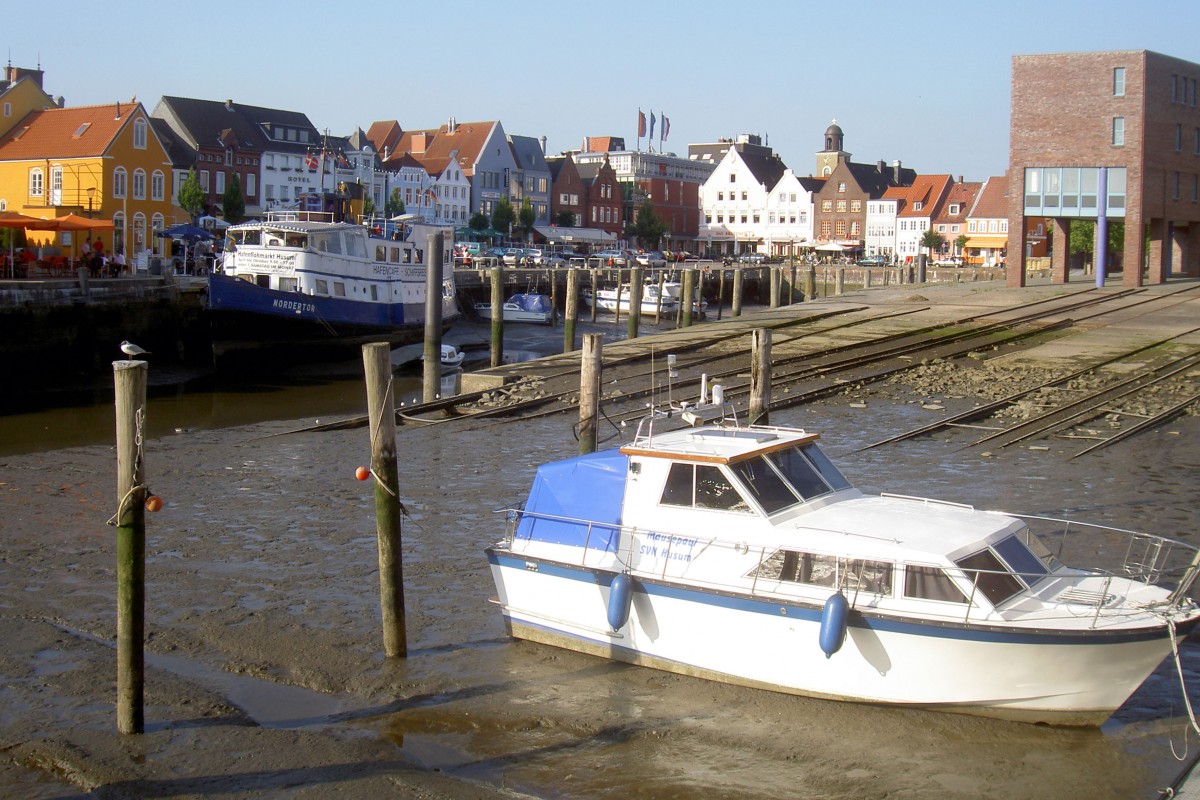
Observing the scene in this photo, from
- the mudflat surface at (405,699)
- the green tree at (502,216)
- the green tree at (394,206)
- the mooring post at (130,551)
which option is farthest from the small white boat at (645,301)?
the mooring post at (130,551)

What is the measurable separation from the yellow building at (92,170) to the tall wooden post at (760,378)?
4117cm

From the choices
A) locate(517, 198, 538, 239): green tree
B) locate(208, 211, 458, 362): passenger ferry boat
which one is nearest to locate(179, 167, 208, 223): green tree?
locate(208, 211, 458, 362): passenger ferry boat

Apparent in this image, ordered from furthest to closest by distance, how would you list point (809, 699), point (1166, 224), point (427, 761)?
1. point (1166, 224)
2. point (809, 699)
3. point (427, 761)

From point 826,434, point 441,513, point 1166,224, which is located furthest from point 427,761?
point 1166,224

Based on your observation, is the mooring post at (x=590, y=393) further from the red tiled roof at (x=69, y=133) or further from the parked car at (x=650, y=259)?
the parked car at (x=650, y=259)

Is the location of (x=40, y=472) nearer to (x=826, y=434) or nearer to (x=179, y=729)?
(x=179, y=729)

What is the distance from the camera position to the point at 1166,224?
45969mm

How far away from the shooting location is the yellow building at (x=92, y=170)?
1987 inches

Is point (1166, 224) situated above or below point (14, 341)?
above

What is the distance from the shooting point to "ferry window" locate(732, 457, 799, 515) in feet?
34.4

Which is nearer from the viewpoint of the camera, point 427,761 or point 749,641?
point 427,761

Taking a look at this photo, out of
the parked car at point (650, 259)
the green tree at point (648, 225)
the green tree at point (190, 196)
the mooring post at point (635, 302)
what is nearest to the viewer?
the mooring post at point (635, 302)

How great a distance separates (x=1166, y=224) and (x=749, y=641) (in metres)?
42.6

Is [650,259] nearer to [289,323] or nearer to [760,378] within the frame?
[289,323]
